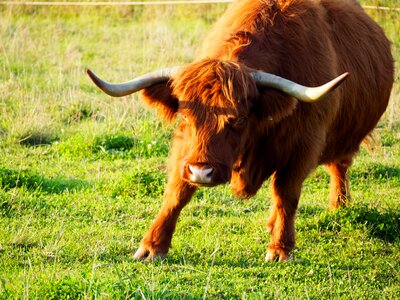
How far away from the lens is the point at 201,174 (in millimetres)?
4922

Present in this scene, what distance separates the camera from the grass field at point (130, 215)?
4.92 m

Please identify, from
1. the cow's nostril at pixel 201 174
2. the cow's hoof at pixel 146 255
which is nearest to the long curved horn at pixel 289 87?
the cow's nostril at pixel 201 174

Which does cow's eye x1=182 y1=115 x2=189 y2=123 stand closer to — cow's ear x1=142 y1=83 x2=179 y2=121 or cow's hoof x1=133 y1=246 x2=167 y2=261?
cow's ear x1=142 y1=83 x2=179 y2=121

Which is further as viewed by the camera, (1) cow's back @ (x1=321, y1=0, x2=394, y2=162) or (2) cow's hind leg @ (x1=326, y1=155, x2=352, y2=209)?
(2) cow's hind leg @ (x1=326, y1=155, x2=352, y2=209)

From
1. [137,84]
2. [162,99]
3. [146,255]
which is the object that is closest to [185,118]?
[162,99]

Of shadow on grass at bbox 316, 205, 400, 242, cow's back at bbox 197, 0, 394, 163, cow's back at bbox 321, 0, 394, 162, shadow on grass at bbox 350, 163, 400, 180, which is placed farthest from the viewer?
shadow on grass at bbox 350, 163, 400, 180

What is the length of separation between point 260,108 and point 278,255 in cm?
110

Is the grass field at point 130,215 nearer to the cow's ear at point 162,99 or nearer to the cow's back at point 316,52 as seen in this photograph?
the cow's back at point 316,52

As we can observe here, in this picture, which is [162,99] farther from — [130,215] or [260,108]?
[130,215]

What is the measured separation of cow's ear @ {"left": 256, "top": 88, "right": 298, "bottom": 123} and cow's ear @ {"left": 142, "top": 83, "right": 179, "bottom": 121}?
0.61m

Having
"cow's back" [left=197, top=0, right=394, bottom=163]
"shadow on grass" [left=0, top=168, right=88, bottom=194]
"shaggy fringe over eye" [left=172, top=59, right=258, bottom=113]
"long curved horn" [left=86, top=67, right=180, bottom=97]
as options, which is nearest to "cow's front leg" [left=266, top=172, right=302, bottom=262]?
"cow's back" [left=197, top=0, right=394, bottom=163]

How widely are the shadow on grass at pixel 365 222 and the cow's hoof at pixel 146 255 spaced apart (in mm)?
1523

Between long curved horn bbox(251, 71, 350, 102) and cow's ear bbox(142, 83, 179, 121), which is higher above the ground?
long curved horn bbox(251, 71, 350, 102)

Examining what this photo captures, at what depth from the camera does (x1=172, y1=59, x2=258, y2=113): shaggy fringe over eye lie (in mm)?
5141
